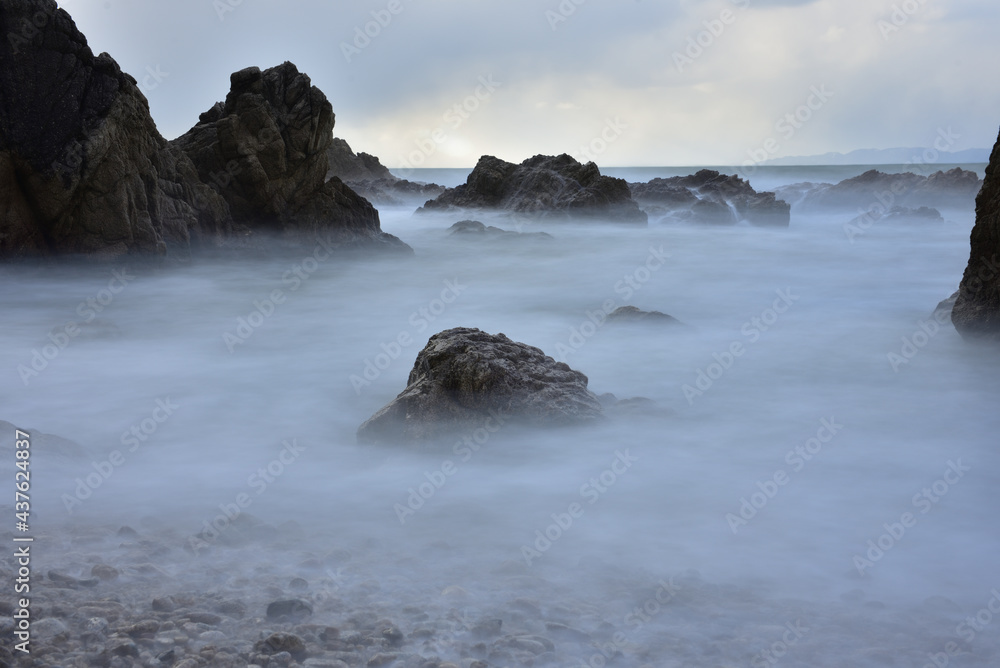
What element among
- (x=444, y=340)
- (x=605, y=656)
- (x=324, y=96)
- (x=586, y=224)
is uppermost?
(x=324, y=96)

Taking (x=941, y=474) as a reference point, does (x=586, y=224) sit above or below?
above

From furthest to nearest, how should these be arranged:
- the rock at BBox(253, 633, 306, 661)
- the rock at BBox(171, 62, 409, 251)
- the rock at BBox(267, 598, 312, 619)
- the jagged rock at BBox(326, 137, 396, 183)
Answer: the jagged rock at BBox(326, 137, 396, 183) < the rock at BBox(171, 62, 409, 251) < the rock at BBox(267, 598, 312, 619) < the rock at BBox(253, 633, 306, 661)

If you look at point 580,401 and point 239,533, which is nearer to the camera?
point 239,533

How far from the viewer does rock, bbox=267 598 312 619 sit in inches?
135

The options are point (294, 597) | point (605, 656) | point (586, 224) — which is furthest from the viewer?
point (586, 224)

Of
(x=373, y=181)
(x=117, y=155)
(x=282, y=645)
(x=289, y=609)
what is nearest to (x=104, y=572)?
(x=289, y=609)

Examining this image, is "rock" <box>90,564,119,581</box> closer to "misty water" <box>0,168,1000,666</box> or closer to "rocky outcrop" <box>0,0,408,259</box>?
"misty water" <box>0,168,1000,666</box>

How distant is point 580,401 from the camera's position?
6.25m

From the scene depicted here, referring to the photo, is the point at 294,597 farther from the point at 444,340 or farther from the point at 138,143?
the point at 138,143

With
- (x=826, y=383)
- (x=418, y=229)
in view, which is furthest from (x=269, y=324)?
(x=418, y=229)

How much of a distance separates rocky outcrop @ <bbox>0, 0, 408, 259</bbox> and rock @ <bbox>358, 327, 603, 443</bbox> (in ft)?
35.8

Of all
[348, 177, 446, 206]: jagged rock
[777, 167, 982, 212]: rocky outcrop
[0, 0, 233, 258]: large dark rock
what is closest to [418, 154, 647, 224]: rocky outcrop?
[348, 177, 446, 206]: jagged rock

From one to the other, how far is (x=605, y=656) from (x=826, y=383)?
5.50 m

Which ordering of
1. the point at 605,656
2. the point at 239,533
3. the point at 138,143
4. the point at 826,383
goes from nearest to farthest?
the point at 605,656 < the point at 239,533 < the point at 826,383 < the point at 138,143
